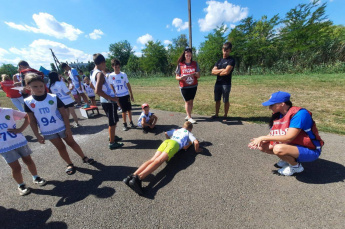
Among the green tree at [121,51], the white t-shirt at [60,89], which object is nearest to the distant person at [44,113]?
the white t-shirt at [60,89]

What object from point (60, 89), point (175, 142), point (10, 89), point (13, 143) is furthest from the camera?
point (10, 89)

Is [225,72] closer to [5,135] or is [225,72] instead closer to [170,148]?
[170,148]

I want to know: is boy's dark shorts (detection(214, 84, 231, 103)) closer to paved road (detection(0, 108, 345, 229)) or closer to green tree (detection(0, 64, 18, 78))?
paved road (detection(0, 108, 345, 229))

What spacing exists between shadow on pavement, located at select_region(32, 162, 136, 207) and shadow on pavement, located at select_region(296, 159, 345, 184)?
9.96 feet

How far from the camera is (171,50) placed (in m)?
46.0

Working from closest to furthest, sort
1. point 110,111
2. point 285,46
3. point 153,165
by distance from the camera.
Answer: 1. point 153,165
2. point 110,111
3. point 285,46

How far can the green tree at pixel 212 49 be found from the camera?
98.6ft

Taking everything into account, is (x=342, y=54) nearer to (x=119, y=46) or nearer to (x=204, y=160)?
(x=204, y=160)

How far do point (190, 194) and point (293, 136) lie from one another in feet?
5.72

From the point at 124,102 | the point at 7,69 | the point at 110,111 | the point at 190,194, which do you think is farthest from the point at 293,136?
the point at 7,69

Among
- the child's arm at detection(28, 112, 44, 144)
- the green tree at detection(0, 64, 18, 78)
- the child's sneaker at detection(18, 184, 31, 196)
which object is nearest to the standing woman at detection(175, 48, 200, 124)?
the child's arm at detection(28, 112, 44, 144)

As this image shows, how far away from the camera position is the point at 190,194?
7.91 feet

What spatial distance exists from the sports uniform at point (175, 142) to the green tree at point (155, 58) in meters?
41.6

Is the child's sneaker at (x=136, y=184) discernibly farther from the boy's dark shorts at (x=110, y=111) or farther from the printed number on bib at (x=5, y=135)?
the printed number on bib at (x=5, y=135)
